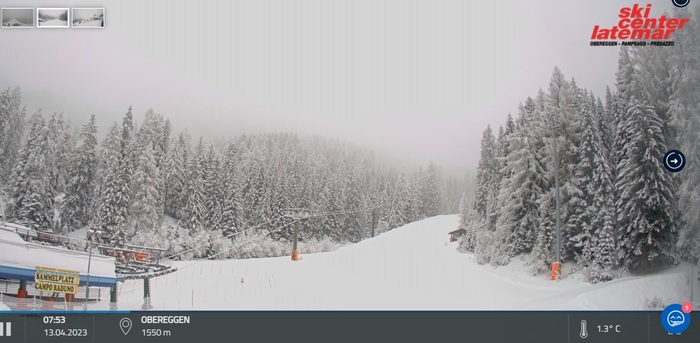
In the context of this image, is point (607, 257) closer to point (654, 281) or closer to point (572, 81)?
point (654, 281)

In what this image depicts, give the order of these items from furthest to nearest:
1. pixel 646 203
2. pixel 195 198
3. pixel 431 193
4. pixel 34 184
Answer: pixel 431 193, pixel 195 198, pixel 34 184, pixel 646 203

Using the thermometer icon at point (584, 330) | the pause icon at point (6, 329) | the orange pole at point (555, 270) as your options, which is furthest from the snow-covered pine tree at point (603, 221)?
the pause icon at point (6, 329)

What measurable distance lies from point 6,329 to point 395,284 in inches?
163

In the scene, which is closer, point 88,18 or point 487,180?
point 88,18

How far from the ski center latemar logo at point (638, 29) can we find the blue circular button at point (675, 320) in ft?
9.39

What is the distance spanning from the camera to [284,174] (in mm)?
5301

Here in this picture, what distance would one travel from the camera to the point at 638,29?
478cm

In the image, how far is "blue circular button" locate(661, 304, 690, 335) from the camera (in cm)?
465

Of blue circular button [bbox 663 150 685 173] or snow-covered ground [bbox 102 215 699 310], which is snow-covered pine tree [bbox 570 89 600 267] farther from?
blue circular button [bbox 663 150 685 173]

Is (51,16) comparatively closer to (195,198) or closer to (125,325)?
(195,198)

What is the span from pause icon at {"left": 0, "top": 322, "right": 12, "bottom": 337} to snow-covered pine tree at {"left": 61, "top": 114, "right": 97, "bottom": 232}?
42.9 inches

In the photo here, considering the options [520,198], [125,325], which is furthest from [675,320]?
[125,325]

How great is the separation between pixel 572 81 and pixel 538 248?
192 cm

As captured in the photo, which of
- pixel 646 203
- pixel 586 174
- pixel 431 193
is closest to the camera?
pixel 646 203
